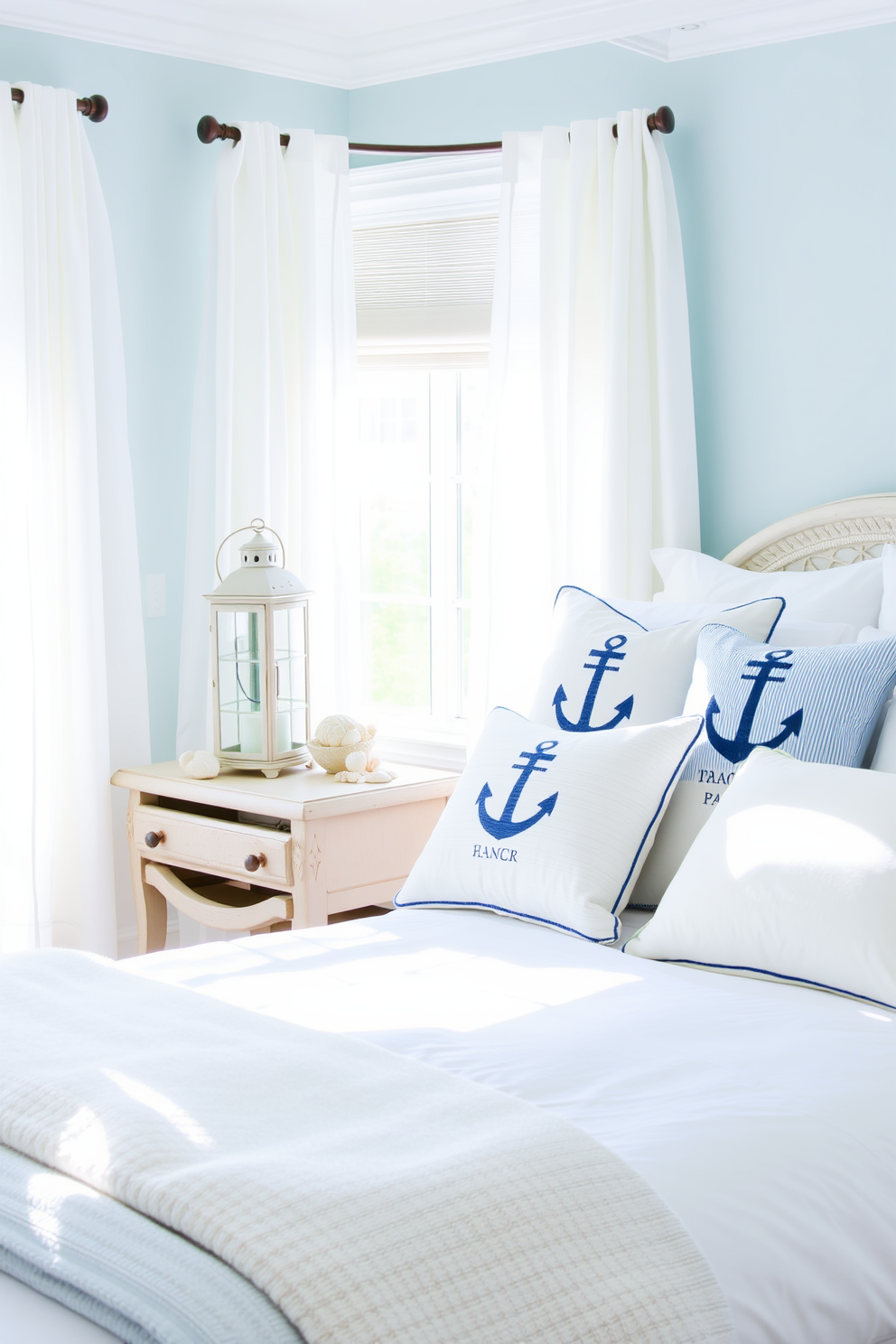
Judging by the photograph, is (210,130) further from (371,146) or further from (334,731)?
(334,731)

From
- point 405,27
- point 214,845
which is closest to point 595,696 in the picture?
point 214,845

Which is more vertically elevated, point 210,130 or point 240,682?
point 210,130

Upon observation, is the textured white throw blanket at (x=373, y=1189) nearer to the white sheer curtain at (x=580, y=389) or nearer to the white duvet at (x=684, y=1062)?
the white duvet at (x=684, y=1062)

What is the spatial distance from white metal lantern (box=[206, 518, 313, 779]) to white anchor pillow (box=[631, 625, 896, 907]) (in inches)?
44.1

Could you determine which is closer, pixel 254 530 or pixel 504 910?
pixel 504 910

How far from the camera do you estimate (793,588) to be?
270 centimetres

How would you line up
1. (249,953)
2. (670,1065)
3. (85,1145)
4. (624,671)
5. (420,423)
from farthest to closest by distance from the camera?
(420,423) → (624,671) → (249,953) → (670,1065) → (85,1145)

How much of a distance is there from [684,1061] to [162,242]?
271 centimetres

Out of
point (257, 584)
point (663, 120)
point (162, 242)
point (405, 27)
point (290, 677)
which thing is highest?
point (405, 27)

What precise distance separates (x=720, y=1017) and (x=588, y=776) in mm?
571

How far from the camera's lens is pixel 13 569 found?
316 cm

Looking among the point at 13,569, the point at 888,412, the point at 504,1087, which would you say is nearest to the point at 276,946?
the point at 504,1087

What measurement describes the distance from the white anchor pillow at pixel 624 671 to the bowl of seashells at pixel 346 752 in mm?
644

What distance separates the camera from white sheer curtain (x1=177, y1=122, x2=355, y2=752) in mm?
3508
